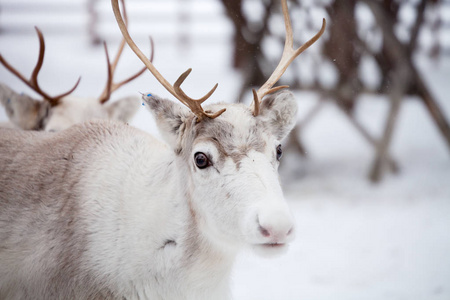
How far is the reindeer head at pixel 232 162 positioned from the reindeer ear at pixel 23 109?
205 centimetres

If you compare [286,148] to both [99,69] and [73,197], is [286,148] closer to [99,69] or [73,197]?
[99,69]

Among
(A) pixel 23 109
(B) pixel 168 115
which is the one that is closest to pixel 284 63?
(B) pixel 168 115

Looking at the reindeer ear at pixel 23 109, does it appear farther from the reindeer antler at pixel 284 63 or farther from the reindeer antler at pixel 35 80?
the reindeer antler at pixel 284 63

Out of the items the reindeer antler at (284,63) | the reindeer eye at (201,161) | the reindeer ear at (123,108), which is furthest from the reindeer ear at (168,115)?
the reindeer ear at (123,108)

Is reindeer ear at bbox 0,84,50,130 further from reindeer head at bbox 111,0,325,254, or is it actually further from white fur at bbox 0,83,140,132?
reindeer head at bbox 111,0,325,254

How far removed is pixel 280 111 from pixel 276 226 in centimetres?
80

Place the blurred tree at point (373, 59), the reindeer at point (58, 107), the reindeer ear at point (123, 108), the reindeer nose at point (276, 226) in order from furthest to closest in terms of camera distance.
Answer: the blurred tree at point (373, 59), the reindeer ear at point (123, 108), the reindeer at point (58, 107), the reindeer nose at point (276, 226)

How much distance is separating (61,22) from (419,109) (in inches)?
357

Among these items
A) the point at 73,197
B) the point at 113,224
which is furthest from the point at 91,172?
the point at 113,224

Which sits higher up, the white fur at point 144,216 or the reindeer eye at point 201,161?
the reindeer eye at point 201,161

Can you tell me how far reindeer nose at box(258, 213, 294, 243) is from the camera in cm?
169

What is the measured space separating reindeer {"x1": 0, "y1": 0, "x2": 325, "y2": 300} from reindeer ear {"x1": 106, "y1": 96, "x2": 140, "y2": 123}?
1.67 metres

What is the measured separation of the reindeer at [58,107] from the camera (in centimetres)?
381

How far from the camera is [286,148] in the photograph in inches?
247
